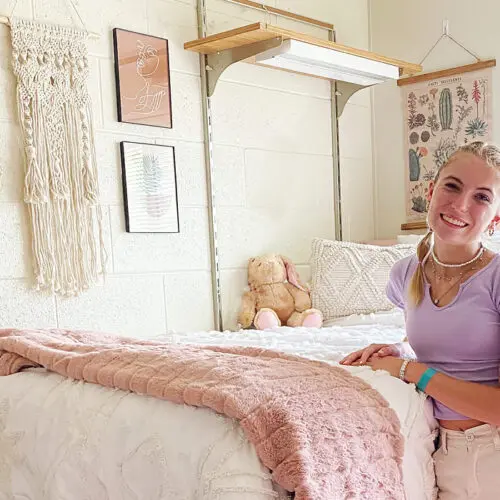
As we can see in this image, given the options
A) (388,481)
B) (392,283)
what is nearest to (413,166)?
(392,283)

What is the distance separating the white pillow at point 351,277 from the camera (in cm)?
230

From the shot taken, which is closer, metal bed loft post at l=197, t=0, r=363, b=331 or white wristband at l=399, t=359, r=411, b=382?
white wristband at l=399, t=359, r=411, b=382

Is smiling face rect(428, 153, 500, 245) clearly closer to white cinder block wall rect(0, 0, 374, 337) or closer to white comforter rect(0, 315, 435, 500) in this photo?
white comforter rect(0, 315, 435, 500)

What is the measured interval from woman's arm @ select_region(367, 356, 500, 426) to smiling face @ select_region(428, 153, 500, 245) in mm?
250

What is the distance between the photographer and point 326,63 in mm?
2273

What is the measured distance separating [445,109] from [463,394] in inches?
71.0

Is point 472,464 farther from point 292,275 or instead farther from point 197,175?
point 197,175

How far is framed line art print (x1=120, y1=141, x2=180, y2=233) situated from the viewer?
207 centimetres

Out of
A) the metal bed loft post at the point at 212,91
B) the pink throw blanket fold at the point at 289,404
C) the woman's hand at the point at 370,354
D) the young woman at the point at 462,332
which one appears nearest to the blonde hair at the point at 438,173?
the young woman at the point at 462,332

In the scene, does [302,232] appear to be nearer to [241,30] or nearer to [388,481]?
[241,30]

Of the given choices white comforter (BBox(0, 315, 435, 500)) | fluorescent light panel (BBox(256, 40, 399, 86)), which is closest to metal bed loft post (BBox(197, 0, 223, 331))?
fluorescent light panel (BBox(256, 40, 399, 86))

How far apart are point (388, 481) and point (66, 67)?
4.76 ft

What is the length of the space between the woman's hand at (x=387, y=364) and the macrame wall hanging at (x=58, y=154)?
Result: 981 mm

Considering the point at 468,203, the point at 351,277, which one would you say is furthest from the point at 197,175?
the point at 468,203
